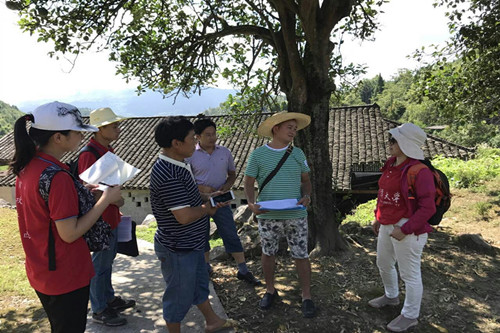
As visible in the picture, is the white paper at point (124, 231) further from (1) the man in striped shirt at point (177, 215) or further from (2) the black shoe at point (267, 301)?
(2) the black shoe at point (267, 301)

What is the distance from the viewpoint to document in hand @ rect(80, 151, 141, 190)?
2234 mm

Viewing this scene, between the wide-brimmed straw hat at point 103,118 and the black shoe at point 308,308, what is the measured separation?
93.0 inches

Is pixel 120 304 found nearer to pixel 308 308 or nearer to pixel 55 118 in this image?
pixel 308 308

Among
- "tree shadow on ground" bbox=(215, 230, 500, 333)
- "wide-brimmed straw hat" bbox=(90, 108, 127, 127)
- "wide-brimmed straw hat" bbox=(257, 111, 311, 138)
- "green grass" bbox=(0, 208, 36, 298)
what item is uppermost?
"wide-brimmed straw hat" bbox=(90, 108, 127, 127)

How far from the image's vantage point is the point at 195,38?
6.24 m

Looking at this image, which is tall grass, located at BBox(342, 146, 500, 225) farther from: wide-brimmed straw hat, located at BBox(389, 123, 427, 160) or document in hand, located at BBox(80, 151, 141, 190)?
document in hand, located at BBox(80, 151, 141, 190)

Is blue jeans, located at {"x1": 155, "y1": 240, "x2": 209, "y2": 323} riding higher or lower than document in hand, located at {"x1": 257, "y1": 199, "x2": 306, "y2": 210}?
lower

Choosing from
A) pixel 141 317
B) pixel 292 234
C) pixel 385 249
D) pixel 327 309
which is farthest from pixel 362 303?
pixel 141 317

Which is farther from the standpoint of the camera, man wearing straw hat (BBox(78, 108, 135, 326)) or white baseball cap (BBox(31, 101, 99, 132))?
man wearing straw hat (BBox(78, 108, 135, 326))

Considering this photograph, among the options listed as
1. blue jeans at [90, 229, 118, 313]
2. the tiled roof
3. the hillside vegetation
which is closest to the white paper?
blue jeans at [90, 229, 118, 313]

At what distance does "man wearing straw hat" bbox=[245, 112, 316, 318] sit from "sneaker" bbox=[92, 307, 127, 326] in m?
1.36

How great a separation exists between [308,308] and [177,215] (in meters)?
1.64

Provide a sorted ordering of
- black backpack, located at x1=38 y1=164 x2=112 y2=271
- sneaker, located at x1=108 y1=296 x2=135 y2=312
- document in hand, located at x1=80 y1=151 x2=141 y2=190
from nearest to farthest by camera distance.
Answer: black backpack, located at x1=38 y1=164 x2=112 y2=271 < document in hand, located at x1=80 y1=151 x2=141 y2=190 < sneaker, located at x1=108 y1=296 x2=135 y2=312

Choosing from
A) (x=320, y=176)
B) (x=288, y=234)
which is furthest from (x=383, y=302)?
(x=320, y=176)
